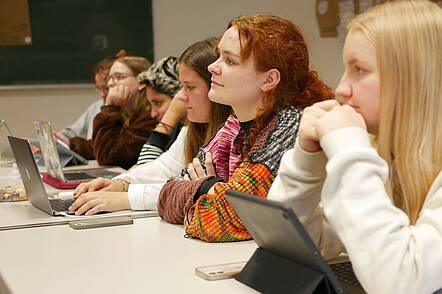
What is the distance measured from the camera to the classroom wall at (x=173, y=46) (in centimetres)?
465

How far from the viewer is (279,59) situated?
5.53 ft

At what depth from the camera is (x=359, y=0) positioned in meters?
4.54

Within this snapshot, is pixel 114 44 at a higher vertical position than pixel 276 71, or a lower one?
lower

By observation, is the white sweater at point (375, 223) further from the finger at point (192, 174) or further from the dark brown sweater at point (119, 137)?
the dark brown sweater at point (119, 137)

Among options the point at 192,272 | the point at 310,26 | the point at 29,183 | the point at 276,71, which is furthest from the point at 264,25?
the point at 310,26

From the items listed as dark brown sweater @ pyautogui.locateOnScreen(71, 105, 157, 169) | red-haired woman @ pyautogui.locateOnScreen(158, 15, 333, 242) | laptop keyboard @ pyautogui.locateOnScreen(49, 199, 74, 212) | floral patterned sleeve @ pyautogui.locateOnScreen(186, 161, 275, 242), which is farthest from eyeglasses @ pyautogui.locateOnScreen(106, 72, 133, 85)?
floral patterned sleeve @ pyautogui.locateOnScreen(186, 161, 275, 242)

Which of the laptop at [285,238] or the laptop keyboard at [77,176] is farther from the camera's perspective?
the laptop keyboard at [77,176]

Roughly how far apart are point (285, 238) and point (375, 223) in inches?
6.0

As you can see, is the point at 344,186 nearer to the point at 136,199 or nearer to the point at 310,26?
the point at 136,199

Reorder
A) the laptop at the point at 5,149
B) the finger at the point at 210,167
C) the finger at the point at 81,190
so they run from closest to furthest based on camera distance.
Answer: the finger at the point at 210,167 → the finger at the point at 81,190 → the laptop at the point at 5,149

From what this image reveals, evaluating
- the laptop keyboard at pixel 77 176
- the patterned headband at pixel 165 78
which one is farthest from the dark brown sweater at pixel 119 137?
the laptop keyboard at pixel 77 176

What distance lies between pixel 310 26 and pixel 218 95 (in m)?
3.41

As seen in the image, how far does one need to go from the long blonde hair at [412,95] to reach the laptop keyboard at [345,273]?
16 centimetres

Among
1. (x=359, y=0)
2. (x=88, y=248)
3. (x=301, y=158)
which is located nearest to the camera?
(x=301, y=158)
